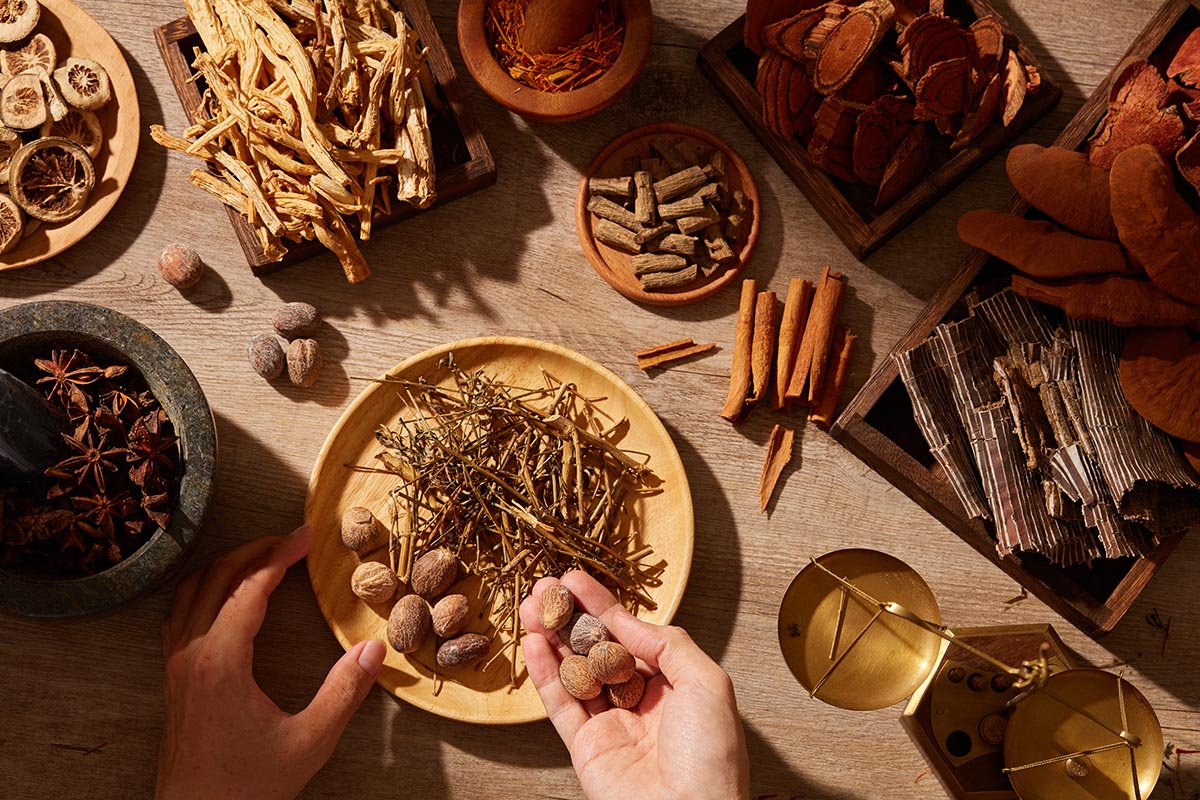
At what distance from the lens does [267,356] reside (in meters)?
1.78

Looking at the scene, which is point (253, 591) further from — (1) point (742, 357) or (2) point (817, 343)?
(2) point (817, 343)

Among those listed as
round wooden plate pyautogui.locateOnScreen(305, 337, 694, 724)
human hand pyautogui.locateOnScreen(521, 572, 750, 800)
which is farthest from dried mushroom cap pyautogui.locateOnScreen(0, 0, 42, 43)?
human hand pyautogui.locateOnScreen(521, 572, 750, 800)

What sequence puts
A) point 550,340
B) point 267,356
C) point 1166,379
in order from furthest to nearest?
point 550,340 < point 267,356 < point 1166,379

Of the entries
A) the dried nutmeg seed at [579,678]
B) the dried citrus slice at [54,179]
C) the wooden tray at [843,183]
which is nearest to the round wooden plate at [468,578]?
the dried nutmeg seed at [579,678]

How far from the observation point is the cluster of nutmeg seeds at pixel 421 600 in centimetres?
169

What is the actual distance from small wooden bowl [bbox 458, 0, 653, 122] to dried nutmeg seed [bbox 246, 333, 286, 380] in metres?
0.66

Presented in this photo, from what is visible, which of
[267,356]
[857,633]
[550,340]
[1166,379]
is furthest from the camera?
[550,340]

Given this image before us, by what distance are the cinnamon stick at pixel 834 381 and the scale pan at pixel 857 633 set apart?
44 cm

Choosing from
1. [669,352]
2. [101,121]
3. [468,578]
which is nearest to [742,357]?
[669,352]

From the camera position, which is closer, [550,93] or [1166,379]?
[1166,379]

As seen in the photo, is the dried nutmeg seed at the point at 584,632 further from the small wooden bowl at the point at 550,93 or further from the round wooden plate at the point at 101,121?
the round wooden plate at the point at 101,121

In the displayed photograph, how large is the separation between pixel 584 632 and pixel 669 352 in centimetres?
60

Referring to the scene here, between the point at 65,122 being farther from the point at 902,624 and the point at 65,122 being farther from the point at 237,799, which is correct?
the point at 902,624

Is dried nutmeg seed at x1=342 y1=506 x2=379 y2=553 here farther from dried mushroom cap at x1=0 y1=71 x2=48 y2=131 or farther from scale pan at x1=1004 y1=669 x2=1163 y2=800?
scale pan at x1=1004 y1=669 x2=1163 y2=800
